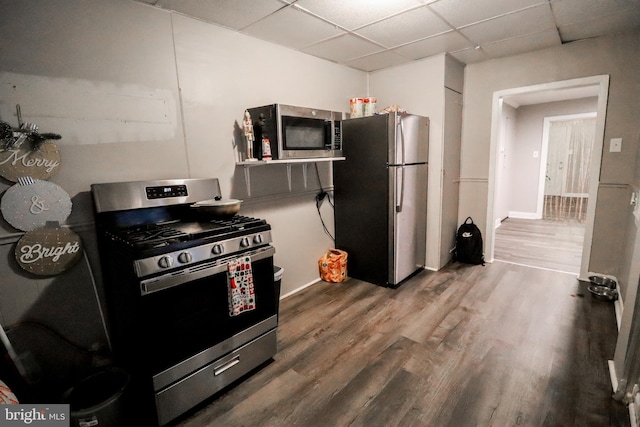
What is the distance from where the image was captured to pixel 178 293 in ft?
5.01

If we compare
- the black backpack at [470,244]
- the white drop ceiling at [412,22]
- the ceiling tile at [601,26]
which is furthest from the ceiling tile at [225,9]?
the black backpack at [470,244]

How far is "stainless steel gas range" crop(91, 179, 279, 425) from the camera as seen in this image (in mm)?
1465

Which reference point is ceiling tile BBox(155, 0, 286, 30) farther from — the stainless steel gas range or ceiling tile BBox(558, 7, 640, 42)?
ceiling tile BBox(558, 7, 640, 42)

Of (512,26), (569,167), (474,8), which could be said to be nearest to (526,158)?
(569,167)

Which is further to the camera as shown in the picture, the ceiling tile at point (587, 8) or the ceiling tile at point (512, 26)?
the ceiling tile at point (512, 26)

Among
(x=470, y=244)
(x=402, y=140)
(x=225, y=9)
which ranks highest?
(x=225, y=9)

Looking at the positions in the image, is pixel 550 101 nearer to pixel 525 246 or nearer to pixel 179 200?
pixel 525 246

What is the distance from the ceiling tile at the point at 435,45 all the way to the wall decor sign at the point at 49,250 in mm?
3027

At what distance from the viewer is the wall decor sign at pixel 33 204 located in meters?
1.56

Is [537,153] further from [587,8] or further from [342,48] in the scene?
[342,48]

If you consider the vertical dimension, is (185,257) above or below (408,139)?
below

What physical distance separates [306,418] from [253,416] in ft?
0.92

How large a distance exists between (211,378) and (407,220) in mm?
2242

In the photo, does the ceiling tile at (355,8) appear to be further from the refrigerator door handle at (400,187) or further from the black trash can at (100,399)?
the black trash can at (100,399)
